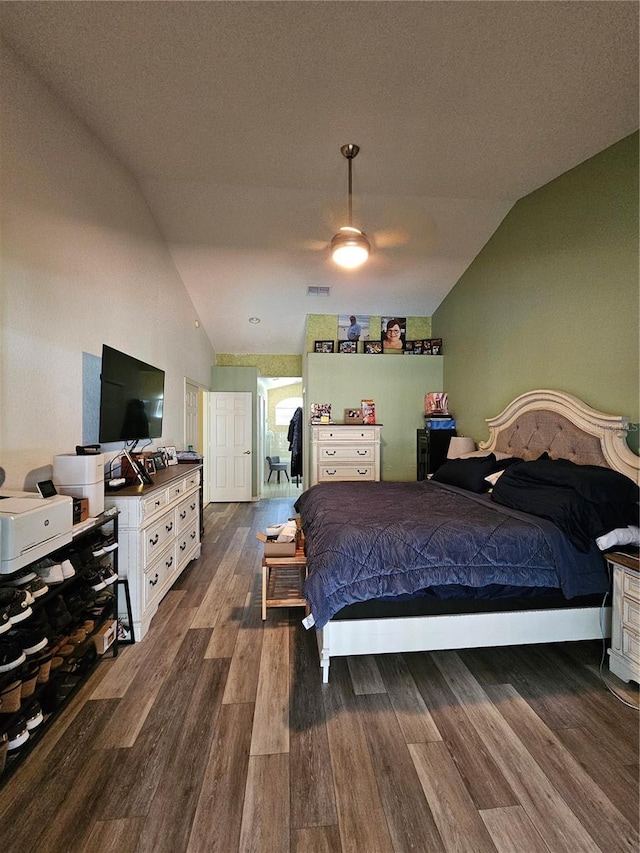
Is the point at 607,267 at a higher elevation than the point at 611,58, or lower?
lower

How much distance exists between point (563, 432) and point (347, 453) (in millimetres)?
2387

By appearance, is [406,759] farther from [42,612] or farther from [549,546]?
[42,612]

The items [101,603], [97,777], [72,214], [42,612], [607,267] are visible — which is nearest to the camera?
[97,777]

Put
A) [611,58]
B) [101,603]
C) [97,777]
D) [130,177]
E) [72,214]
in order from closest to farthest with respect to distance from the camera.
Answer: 1. [97,777]
2. [611,58]
3. [101,603]
4. [72,214]
5. [130,177]

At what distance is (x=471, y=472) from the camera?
289 centimetres

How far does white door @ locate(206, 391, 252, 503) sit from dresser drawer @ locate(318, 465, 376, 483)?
77.7 inches

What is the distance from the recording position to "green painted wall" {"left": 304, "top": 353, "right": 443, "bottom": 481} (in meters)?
4.75

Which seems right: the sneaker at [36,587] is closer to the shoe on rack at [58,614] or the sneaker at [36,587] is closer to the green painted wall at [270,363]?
the shoe on rack at [58,614]

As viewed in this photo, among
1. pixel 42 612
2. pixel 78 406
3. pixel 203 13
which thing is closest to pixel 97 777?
pixel 42 612

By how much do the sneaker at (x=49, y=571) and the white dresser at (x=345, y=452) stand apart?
3.11 meters

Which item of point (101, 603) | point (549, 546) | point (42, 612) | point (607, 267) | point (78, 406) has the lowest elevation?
point (101, 603)

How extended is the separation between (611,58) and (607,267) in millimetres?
1067

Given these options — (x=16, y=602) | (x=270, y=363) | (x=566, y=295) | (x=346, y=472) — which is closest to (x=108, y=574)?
(x=16, y=602)

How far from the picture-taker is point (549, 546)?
1.76 metres
